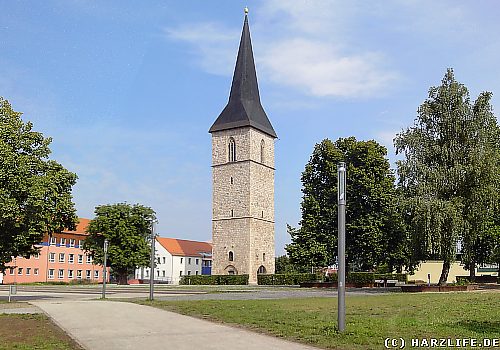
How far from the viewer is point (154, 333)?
13148 millimetres

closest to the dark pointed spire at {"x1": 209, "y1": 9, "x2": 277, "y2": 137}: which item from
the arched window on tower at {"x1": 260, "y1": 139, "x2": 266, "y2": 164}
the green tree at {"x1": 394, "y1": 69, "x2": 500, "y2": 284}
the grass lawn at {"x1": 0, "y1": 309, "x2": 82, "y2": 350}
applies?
the arched window on tower at {"x1": 260, "y1": 139, "x2": 266, "y2": 164}

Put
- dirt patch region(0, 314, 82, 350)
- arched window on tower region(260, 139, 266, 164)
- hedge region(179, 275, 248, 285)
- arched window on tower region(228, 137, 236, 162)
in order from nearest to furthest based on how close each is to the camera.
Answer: dirt patch region(0, 314, 82, 350)
hedge region(179, 275, 248, 285)
arched window on tower region(228, 137, 236, 162)
arched window on tower region(260, 139, 266, 164)

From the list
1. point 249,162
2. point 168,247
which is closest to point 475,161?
point 249,162

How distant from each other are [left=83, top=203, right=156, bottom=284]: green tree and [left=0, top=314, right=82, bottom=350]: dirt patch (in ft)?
183

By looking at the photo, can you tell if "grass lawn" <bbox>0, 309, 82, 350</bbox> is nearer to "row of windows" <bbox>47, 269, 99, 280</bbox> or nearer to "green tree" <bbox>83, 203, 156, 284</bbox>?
"green tree" <bbox>83, 203, 156, 284</bbox>

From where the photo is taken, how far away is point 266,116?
87.7 metres

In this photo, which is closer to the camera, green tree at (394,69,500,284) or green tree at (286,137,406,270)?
green tree at (394,69,500,284)

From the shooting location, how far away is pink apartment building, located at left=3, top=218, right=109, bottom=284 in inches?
3551

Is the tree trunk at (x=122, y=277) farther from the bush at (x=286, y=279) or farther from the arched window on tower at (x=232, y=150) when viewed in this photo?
the arched window on tower at (x=232, y=150)

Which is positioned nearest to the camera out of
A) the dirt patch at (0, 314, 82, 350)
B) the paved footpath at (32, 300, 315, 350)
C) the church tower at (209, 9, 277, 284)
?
the paved footpath at (32, 300, 315, 350)

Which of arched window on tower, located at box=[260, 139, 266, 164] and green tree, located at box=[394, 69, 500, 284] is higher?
arched window on tower, located at box=[260, 139, 266, 164]

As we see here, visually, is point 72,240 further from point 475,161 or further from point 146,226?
point 475,161

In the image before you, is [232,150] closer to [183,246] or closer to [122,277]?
[122,277]

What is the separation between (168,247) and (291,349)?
358 ft
